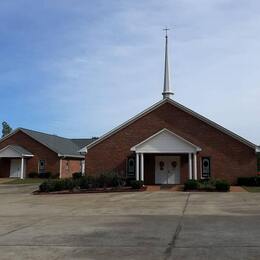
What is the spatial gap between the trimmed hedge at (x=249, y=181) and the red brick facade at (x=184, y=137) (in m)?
0.61

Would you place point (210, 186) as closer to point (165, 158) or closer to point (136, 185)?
point (136, 185)

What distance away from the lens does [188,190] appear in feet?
97.0

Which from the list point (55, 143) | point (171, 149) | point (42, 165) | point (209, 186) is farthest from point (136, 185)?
point (55, 143)

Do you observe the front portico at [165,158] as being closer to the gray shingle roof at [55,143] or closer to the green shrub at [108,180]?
the green shrub at [108,180]

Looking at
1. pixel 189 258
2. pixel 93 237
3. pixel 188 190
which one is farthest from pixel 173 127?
pixel 189 258

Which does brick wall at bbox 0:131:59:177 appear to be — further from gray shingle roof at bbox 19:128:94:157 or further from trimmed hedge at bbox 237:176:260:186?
trimmed hedge at bbox 237:176:260:186

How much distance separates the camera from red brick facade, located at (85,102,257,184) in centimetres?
3522

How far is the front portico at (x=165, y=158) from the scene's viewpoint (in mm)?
34531

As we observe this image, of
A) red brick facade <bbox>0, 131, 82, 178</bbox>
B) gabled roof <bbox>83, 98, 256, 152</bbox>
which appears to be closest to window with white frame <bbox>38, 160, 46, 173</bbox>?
red brick facade <bbox>0, 131, 82, 178</bbox>

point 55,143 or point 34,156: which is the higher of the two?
point 55,143

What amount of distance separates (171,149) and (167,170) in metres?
2.60

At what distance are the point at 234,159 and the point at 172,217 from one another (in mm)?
21140

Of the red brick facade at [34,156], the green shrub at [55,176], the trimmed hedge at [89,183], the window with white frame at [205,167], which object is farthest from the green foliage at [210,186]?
the red brick facade at [34,156]

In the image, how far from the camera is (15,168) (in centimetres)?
5044
